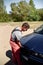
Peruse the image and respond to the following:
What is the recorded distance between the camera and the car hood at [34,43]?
17.4ft

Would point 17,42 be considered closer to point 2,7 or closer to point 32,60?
point 32,60

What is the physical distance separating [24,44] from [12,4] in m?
20.1

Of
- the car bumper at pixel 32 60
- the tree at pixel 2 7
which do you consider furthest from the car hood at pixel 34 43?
the tree at pixel 2 7

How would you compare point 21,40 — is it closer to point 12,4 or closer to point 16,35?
point 16,35

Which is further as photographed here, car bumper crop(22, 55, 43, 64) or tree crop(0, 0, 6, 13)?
tree crop(0, 0, 6, 13)

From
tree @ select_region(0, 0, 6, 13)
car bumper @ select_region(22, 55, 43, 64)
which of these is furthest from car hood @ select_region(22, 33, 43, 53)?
tree @ select_region(0, 0, 6, 13)

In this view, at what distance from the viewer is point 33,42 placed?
18.6 ft

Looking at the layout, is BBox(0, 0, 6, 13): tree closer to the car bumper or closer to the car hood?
the car hood

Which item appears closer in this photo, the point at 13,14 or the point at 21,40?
the point at 21,40

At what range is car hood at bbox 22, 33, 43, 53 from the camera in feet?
17.4

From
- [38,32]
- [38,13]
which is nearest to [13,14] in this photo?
[38,13]

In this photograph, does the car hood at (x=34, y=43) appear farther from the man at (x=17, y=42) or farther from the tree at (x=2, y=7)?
the tree at (x=2, y=7)

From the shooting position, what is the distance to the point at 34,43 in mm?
5602

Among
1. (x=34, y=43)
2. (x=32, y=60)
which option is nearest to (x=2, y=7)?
(x=34, y=43)
